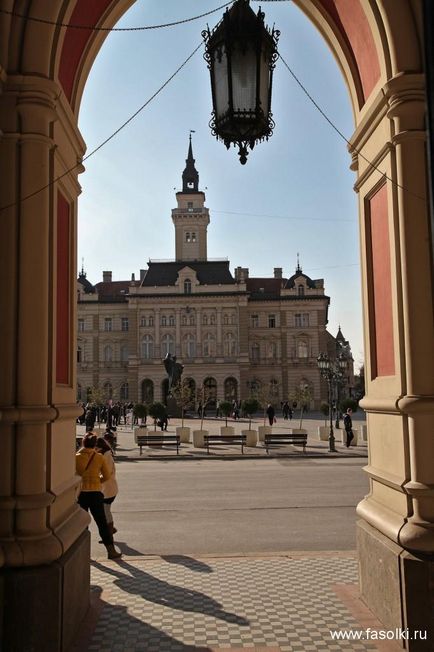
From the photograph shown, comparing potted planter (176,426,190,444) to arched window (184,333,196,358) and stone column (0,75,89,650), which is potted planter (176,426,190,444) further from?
arched window (184,333,196,358)

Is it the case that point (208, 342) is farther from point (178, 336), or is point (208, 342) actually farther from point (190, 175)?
point (190, 175)

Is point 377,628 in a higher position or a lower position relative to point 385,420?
lower

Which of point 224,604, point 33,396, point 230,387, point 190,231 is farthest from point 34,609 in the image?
point 190,231

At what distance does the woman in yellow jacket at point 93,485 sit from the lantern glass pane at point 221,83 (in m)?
4.90

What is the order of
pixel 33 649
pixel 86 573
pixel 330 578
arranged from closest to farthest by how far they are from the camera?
pixel 33 649 → pixel 86 573 → pixel 330 578

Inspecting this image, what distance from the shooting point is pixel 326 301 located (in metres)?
83.2

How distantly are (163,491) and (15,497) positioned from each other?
9867 mm

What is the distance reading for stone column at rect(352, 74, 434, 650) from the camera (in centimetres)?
482

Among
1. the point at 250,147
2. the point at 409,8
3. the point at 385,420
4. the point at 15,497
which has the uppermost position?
the point at 409,8

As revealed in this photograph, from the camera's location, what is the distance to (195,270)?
82750 millimetres

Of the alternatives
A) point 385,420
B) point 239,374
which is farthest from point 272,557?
point 239,374

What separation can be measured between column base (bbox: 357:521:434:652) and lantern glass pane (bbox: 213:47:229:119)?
146 inches

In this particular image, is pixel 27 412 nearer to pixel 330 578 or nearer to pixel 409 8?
pixel 330 578

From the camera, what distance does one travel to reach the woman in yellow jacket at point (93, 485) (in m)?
8.13
